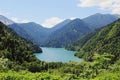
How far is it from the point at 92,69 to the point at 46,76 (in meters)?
8.68

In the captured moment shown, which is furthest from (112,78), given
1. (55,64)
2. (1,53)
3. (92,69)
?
(55,64)

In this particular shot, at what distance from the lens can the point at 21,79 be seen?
1906 centimetres

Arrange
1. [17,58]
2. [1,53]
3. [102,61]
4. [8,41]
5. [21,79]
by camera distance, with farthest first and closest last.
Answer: [8,41], [17,58], [1,53], [102,61], [21,79]

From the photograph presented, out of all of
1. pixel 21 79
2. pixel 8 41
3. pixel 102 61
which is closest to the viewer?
pixel 21 79

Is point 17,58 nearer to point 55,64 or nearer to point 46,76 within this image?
point 55,64

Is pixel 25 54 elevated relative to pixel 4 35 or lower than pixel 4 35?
lower

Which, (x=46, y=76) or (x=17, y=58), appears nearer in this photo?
(x=46, y=76)

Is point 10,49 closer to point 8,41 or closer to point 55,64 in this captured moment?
point 8,41

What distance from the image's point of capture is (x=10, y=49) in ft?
458

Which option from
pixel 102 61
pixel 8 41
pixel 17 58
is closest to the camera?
pixel 102 61

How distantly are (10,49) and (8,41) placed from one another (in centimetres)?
721

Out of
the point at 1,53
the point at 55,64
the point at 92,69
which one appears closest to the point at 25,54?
the point at 55,64

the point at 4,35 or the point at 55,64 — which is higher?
the point at 4,35

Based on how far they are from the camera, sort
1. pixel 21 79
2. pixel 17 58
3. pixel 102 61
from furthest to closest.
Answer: pixel 17 58
pixel 102 61
pixel 21 79
